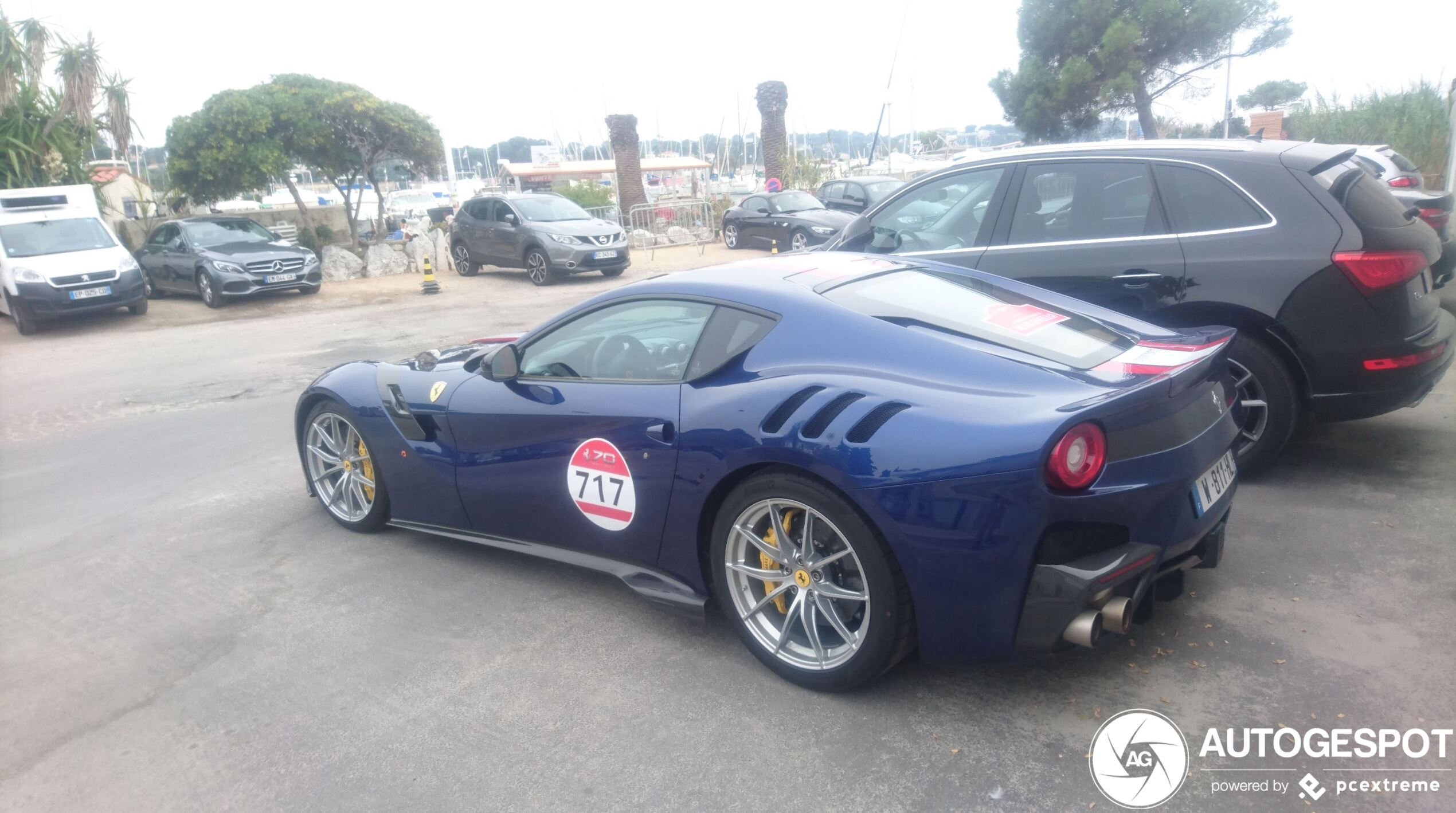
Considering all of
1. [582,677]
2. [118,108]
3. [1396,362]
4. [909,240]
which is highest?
[118,108]

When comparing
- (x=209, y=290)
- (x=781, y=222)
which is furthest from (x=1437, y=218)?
(x=209, y=290)

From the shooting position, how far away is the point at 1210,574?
3955 mm

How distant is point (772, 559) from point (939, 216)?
352 centimetres

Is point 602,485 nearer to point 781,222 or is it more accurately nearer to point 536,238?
point 536,238

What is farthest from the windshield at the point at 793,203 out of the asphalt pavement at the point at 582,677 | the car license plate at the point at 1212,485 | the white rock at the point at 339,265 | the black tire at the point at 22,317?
the car license plate at the point at 1212,485

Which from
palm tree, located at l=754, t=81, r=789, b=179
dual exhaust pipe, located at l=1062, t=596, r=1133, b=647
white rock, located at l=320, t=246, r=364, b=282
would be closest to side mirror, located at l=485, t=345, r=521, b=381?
dual exhaust pipe, located at l=1062, t=596, r=1133, b=647

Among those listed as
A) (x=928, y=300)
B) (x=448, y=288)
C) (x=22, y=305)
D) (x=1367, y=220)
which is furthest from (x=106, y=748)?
(x=448, y=288)

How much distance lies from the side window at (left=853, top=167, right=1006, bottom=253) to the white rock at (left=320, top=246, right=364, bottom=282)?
17.4 metres

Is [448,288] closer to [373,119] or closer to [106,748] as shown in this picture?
[373,119]

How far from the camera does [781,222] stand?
21.3 meters

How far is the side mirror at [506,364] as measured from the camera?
4.25 meters

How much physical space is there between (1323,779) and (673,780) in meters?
1.83

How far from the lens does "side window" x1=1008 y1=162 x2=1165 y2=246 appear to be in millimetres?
5188

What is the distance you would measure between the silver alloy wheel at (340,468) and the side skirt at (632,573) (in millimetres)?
897
